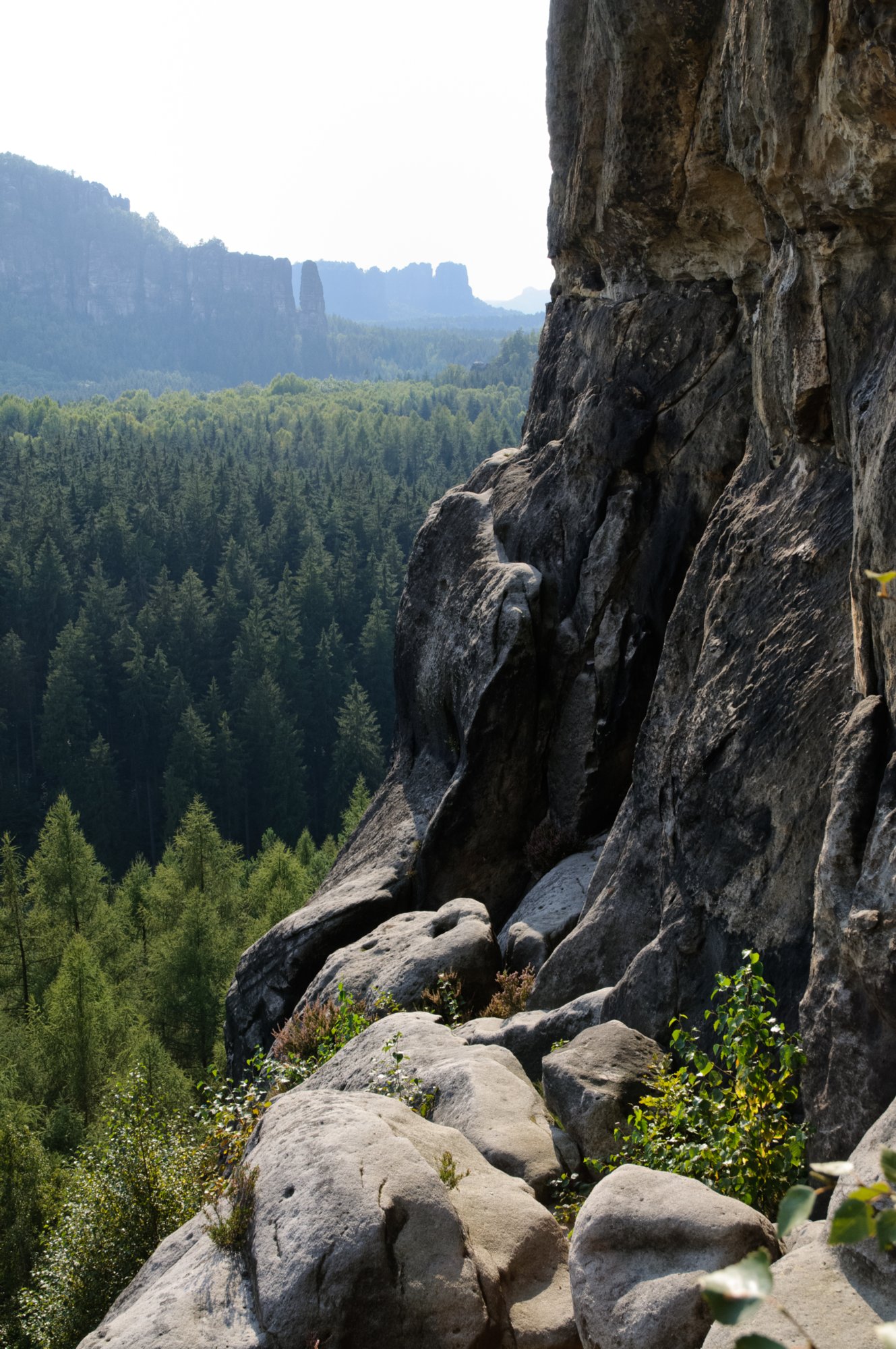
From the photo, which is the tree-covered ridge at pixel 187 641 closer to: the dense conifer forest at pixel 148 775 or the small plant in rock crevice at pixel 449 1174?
the dense conifer forest at pixel 148 775

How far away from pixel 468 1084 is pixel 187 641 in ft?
244

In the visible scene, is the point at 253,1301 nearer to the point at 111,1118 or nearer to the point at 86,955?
the point at 111,1118

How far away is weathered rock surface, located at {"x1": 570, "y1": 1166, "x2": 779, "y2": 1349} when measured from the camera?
5.61m

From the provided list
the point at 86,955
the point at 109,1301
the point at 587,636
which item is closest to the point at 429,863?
the point at 587,636

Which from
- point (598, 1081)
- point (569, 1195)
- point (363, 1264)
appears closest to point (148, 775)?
point (598, 1081)

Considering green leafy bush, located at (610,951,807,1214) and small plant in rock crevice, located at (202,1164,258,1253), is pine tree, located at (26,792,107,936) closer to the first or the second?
small plant in rock crevice, located at (202,1164,258,1253)

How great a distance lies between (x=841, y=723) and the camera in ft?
28.7

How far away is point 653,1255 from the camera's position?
5.95m

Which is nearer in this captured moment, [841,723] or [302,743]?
[841,723]

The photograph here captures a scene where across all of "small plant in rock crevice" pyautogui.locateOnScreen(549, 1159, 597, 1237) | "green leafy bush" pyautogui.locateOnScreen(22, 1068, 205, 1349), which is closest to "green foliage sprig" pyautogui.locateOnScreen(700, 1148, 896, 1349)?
"small plant in rock crevice" pyautogui.locateOnScreen(549, 1159, 597, 1237)

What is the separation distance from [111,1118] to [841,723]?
12798mm

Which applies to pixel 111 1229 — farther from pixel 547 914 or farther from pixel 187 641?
pixel 187 641

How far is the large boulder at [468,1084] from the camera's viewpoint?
27.7 feet

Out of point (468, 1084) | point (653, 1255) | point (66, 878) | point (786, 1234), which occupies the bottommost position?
Result: point (66, 878)
